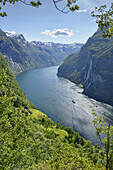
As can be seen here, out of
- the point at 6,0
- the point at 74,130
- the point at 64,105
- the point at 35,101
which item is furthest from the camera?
the point at 35,101

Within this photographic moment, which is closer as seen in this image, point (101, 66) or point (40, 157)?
point (40, 157)

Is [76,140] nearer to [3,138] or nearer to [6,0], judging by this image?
[3,138]

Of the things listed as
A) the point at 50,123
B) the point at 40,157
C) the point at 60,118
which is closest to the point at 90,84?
the point at 60,118

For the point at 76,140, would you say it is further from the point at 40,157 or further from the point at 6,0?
the point at 6,0

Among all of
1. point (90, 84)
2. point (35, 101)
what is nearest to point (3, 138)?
point (35, 101)

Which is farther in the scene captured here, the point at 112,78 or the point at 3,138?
the point at 112,78

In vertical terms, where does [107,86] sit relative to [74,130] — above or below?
above

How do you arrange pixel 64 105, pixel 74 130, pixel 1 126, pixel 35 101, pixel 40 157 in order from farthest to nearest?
pixel 35 101 → pixel 64 105 → pixel 74 130 → pixel 40 157 → pixel 1 126

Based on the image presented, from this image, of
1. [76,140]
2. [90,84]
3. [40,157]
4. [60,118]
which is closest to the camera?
[40,157]

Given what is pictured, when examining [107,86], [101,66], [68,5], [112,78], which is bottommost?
[107,86]
